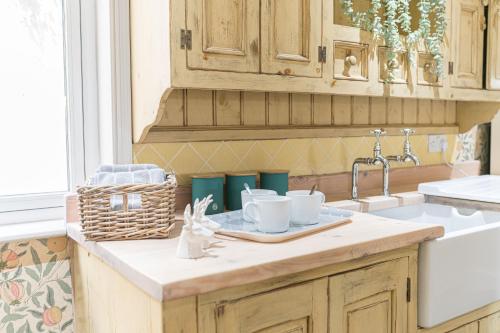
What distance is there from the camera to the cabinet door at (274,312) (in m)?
1.08

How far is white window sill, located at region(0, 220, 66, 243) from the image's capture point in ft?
4.87

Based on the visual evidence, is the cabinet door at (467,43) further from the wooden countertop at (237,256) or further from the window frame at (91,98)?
the window frame at (91,98)

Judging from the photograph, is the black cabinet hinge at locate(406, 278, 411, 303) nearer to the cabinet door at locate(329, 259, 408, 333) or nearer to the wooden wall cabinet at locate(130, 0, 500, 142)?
the cabinet door at locate(329, 259, 408, 333)

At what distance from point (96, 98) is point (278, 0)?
709 mm

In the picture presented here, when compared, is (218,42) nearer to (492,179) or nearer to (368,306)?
(368,306)

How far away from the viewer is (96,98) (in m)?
1.73

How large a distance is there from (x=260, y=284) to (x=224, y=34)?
2.51 ft

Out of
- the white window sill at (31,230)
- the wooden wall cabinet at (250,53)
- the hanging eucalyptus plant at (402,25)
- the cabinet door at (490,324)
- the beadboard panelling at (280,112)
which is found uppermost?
the hanging eucalyptus plant at (402,25)

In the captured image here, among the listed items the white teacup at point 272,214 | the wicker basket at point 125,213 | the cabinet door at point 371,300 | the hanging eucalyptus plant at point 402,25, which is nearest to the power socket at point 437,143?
the hanging eucalyptus plant at point 402,25

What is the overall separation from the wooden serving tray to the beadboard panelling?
41 centimetres

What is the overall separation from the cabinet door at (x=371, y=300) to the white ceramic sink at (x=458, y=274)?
0.07 meters

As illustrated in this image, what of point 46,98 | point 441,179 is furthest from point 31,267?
point 441,179

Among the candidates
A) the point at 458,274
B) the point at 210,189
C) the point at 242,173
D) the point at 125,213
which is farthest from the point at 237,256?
the point at 458,274

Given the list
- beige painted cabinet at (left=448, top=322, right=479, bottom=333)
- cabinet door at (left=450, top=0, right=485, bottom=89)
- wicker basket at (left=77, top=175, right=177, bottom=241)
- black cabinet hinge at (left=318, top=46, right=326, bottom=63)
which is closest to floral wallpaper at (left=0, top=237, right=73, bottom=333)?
wicker basket at (left=77, top=175, right=177, bottom=241)
